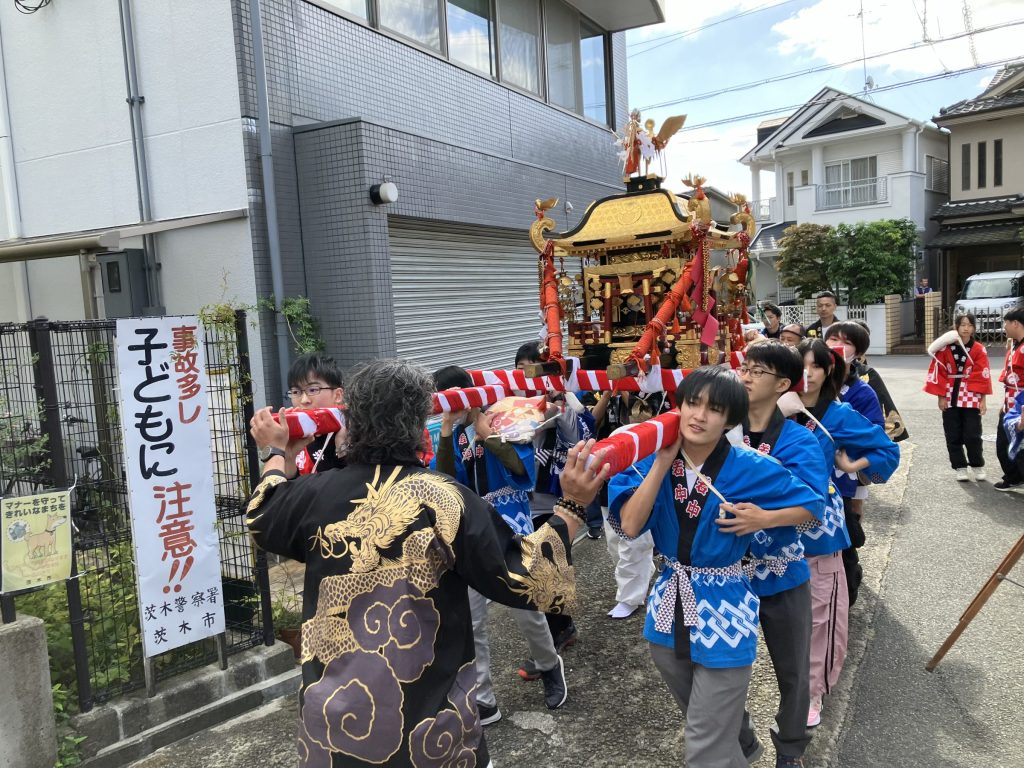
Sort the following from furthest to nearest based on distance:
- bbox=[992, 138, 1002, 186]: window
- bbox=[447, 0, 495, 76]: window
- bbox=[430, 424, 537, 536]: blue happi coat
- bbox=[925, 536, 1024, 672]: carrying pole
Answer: bbox=[992, 138, 1002, 186]: window → bbox=[447, 0, 495, 76]: window → bbox=[430, 424, 537, 536]: blue happi coat → bbox=[925, 536, 1024, 672]: carrying pole

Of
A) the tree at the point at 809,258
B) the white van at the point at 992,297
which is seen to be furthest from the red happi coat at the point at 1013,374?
the tree at the point at 809,258

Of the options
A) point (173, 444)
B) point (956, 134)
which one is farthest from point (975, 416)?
point (956, 134)

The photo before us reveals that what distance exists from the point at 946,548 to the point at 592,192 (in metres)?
7.76

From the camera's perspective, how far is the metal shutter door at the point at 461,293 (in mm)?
8078

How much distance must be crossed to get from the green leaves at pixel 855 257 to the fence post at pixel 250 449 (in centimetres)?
2213

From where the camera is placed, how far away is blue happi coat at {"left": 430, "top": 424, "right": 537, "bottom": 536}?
3928 mm

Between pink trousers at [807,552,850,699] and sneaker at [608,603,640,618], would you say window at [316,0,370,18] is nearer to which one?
sneaker at [608,603,640,618]

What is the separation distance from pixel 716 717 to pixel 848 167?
29.9 meters

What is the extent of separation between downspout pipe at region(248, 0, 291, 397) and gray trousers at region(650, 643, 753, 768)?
16.7ft

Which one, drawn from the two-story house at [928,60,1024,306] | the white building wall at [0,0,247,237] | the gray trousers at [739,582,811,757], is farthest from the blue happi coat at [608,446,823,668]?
the two-story house at [928,60,1024,306]

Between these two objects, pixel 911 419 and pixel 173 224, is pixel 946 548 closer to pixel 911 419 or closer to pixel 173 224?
pixel 911 419

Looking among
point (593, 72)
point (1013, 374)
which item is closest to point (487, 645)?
point (1013, 374)

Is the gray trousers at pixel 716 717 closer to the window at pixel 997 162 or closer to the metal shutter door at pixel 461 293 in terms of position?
the metal shutter door at pixel 461 293

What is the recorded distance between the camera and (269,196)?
6910 mm
